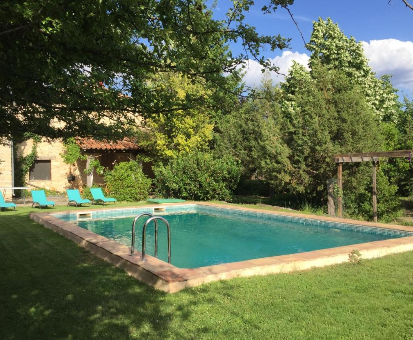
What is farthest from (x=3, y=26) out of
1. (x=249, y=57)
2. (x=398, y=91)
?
(x=398, y=91)

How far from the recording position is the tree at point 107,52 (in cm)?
280

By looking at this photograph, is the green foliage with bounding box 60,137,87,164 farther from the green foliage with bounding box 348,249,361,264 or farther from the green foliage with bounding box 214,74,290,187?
the green foliage with bounding box 348,249,361,264

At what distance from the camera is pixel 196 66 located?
367 centimetres

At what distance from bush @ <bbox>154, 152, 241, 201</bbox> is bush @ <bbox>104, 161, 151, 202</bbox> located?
1.24m

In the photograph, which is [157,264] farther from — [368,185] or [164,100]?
[368,185]

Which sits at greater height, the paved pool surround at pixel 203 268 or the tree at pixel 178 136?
the tree at pixel 178 136

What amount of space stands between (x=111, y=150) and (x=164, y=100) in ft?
56.6

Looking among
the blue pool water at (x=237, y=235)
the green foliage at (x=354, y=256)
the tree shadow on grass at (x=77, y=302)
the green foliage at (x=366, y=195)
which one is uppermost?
the green foliage at (x=366, y=195)

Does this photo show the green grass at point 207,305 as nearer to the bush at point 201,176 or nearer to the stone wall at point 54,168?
the bush at point 201,176

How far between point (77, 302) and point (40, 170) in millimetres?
17702

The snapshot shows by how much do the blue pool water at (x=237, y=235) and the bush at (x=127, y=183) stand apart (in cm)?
398

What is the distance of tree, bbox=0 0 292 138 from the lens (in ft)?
9.18

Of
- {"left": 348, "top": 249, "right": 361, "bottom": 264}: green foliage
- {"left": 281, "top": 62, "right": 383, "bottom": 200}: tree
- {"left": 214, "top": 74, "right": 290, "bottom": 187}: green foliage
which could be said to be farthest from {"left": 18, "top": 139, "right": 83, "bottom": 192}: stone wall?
{"left": 348, "top": 249, "right": 361, "bottom": 264}: green foliage

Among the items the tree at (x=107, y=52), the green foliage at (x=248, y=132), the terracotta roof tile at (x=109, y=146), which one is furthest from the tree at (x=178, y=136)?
the tree at (x=107, y=52)
